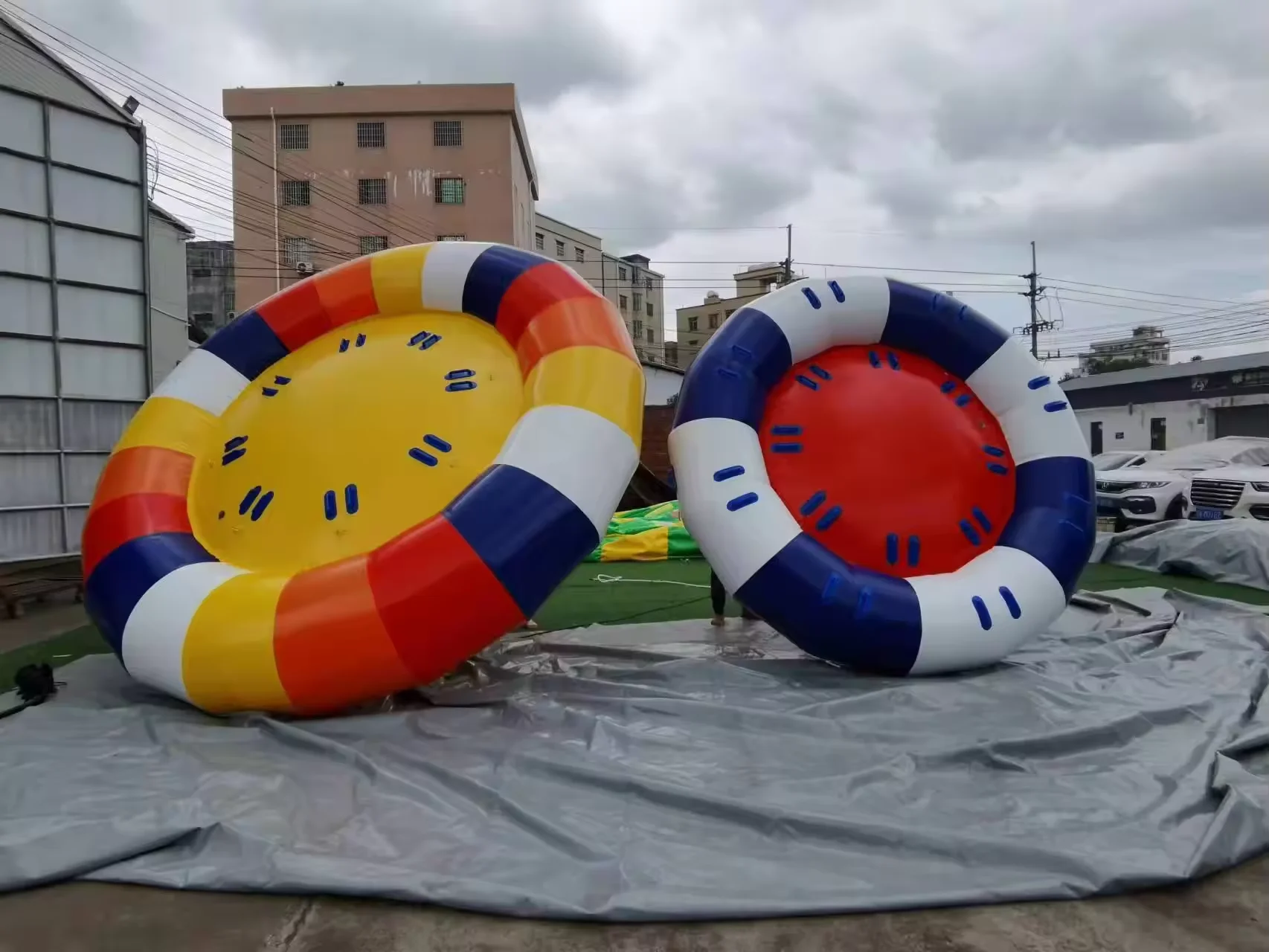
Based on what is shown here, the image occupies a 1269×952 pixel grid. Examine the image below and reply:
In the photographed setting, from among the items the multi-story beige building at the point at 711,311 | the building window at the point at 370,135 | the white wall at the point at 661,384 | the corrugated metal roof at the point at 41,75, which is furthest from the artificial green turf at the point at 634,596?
the multi-story beige building at the point at 711,311

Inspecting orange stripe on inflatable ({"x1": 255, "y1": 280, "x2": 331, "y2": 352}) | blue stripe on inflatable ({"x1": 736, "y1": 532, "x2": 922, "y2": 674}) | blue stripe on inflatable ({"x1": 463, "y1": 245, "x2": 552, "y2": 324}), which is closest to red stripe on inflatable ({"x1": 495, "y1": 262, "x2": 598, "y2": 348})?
blue stripe on inflatable ({"x1": 463, "y1": 245, "x2": 552, "y2": 324})

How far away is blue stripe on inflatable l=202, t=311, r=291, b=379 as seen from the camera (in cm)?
391

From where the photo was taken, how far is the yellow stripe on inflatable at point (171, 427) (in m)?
3.69

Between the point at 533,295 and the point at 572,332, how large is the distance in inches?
11.3

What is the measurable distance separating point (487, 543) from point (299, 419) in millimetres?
1129

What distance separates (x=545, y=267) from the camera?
368 cm

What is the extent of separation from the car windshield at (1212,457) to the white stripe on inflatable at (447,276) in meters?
9.23

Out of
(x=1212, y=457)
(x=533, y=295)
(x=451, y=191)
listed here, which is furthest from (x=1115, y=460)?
(x=451, y=191)

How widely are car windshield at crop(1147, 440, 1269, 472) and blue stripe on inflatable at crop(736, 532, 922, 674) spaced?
833 centimetres

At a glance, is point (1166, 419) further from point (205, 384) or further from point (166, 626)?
point (166, 626)

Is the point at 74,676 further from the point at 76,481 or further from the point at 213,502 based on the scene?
the point at 76,481

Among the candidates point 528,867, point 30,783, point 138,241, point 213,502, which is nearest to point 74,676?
point 213,502

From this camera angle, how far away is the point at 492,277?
369 centimetres

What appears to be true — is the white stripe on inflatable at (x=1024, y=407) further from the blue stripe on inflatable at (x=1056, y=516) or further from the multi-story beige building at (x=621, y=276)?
the multi-story beige building at (x=621, y=276)
